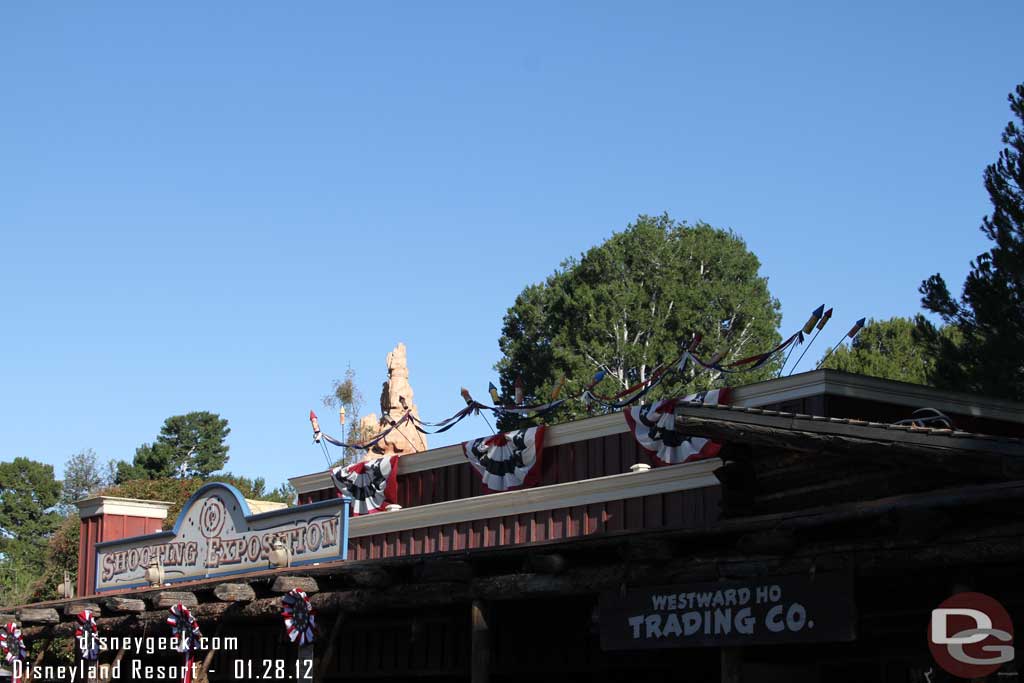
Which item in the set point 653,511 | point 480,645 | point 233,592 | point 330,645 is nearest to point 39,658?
point 233,592

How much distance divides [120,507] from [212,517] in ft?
19.8

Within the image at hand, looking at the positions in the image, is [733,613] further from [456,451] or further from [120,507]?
[120,507]

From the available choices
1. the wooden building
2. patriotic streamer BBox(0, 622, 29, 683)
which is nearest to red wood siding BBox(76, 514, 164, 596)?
patriotic streamer BBox(0, 622, 29, 683)

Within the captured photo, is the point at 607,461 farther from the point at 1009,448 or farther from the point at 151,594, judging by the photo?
the point at 1009,448

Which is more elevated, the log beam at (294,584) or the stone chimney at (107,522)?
the stone chimney at (107,522)

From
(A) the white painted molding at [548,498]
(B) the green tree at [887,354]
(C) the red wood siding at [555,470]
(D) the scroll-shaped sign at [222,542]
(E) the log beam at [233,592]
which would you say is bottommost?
(E) the log beam at [233,592]

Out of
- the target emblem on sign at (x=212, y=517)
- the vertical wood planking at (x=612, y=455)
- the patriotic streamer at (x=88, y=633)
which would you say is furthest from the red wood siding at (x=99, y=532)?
the vertical wood planking at (x=612, y=455)

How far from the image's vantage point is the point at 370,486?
21.3 meters

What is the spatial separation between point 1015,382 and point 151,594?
16.4 m

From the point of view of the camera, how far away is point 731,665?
Result: 11.7 metres

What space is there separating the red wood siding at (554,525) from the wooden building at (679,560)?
0.03m

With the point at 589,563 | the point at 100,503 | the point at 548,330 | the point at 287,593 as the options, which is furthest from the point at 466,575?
the point at 548,330

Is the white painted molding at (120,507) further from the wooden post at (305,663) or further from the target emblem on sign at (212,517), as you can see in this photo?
the wooden post at (305,663)

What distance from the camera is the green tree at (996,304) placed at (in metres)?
25.3
